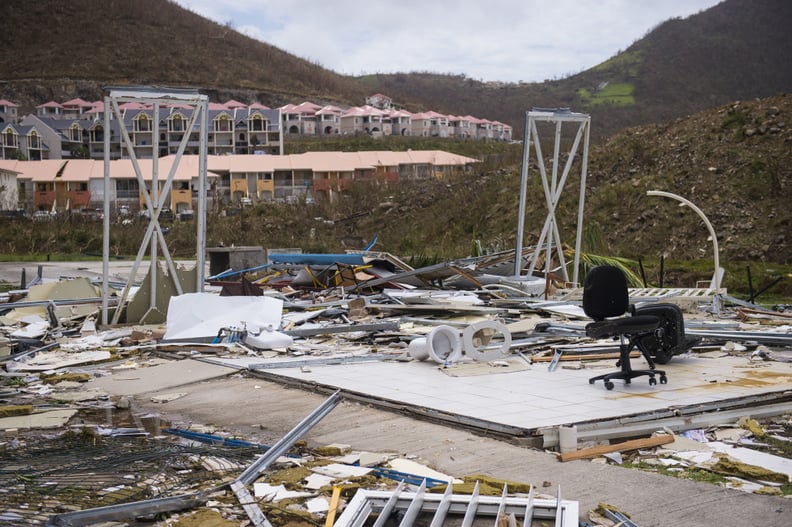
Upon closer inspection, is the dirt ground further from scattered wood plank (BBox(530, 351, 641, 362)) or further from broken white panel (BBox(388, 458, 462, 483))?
scattered wood plank (BBox(530, 351, 641, 362))

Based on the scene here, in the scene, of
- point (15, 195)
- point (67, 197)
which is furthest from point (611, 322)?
point (67, 197)

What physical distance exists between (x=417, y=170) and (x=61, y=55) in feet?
232

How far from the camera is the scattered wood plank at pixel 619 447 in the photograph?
563cm

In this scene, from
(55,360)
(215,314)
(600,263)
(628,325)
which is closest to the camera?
(628,325)

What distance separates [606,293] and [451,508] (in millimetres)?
3436

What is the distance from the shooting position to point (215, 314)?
11414 millimetres

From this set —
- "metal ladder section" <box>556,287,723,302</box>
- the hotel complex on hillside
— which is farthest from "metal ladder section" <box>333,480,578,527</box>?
the hotel complex on hillside

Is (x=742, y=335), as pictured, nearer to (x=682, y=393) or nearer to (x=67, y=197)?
(x=682, y=393)

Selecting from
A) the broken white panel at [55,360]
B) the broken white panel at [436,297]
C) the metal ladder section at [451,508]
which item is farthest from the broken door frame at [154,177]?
the metal ladder section at [451,508]

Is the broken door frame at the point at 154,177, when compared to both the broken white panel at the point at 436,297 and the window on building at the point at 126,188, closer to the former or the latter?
the broken white panel at the point at 436,297

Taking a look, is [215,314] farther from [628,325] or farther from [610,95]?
[610,95]

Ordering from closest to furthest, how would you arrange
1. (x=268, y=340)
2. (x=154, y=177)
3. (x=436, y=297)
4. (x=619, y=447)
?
(x=619, y=447), (x=268, y=340), (x=154, y=177), (x=436, y=297)

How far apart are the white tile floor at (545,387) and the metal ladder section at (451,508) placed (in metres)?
1.60

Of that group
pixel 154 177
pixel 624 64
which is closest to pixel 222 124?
pixel 154 177
